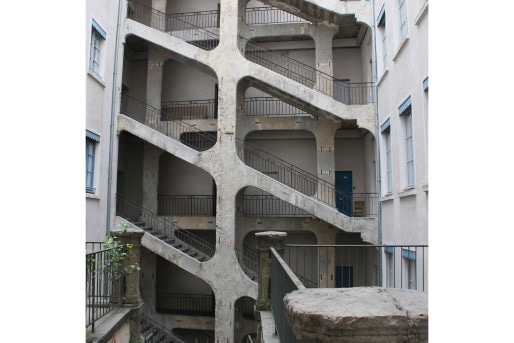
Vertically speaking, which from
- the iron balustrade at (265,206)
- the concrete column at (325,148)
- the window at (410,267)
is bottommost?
the window at (410,267)

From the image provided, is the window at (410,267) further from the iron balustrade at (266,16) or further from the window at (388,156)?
the iron balustrade at (266,16)

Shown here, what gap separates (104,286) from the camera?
7672 millimetres

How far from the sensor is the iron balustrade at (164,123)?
54.1 feet

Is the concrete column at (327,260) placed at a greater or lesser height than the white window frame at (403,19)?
lesser

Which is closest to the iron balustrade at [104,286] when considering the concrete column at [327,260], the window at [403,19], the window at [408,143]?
the window at [408,143]

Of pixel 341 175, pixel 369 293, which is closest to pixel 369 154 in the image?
pixel 341 175

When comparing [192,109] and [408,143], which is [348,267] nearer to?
[408,143]

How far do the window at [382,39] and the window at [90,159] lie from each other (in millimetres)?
8920

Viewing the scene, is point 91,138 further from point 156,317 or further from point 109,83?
point 156,317

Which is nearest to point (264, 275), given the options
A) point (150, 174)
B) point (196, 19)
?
point (150, 174)

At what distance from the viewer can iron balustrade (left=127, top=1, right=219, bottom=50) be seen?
1669 cm

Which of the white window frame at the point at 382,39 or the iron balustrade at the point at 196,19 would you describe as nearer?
the white window frame at the point at 382,39

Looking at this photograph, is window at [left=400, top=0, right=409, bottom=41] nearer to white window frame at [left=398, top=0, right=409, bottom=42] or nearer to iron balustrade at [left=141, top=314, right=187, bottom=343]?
white window frame at [left=398, top=0, right=409, bottom=42]

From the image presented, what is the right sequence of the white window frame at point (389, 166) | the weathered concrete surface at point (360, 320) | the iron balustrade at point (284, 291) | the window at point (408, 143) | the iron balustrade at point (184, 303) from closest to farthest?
1. the weathered concrete surface at point (360, 320)
2. the iron balustrade at point (284, 291)
3. the window at point (408, 143)
4. the white window frame at point (389, 166)
5. the iron balustrade at point (184, 303)
